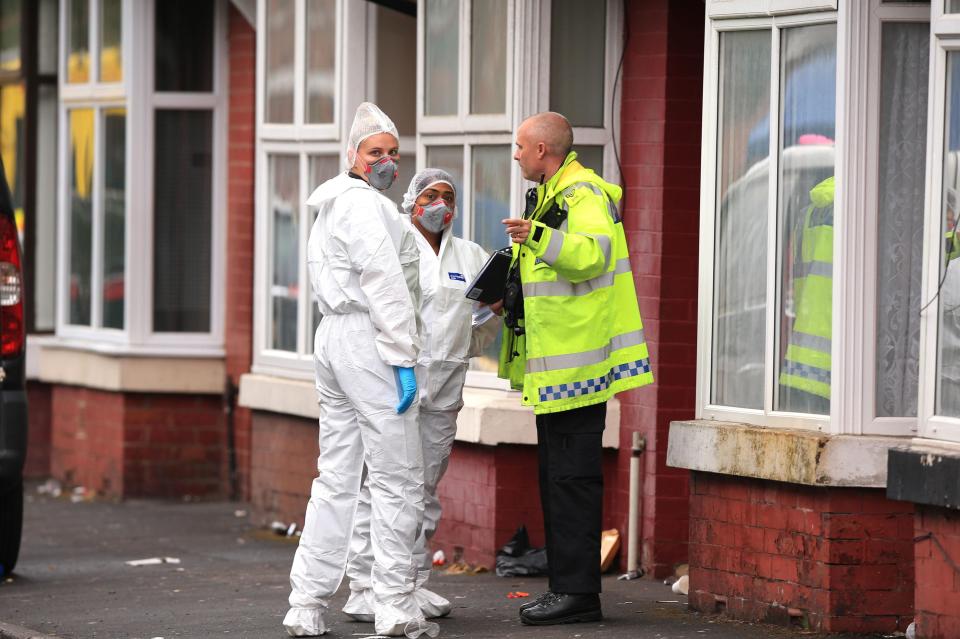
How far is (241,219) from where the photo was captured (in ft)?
40.4

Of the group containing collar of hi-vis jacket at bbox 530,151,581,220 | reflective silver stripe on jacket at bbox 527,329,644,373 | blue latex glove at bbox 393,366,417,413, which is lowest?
blue latex glove at bbox 393,366,417,413

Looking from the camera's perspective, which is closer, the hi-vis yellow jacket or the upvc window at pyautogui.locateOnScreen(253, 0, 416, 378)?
the hi-vis yellow jacket

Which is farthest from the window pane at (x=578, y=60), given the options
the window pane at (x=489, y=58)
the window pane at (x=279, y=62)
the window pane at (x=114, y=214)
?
the window pane at (x=114, y=214)

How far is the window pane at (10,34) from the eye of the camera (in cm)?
1386

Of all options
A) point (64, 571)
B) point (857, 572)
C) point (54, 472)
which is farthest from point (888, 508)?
point (54, 472)

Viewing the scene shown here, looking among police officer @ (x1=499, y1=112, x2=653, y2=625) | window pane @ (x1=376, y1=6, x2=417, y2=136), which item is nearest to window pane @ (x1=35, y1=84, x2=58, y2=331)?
window pane @ (x1=376, y1=6, x2=417, y2=136)

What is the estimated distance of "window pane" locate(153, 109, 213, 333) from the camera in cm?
1263

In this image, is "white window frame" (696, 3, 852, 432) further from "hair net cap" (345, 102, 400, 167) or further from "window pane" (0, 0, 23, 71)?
"window pane" (0, 0, 23, 71)

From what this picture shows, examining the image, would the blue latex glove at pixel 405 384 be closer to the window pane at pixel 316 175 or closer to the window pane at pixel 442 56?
the window pane at pixel 442 56

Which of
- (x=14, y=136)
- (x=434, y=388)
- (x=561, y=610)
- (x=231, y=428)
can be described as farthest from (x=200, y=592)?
(x=14, y=136)

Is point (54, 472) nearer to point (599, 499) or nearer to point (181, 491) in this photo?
point (181, 491)

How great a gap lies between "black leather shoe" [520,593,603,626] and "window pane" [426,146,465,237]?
2.66m

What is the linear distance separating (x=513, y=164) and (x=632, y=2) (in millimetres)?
951

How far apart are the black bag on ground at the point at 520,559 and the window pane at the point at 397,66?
2585 millimetres
